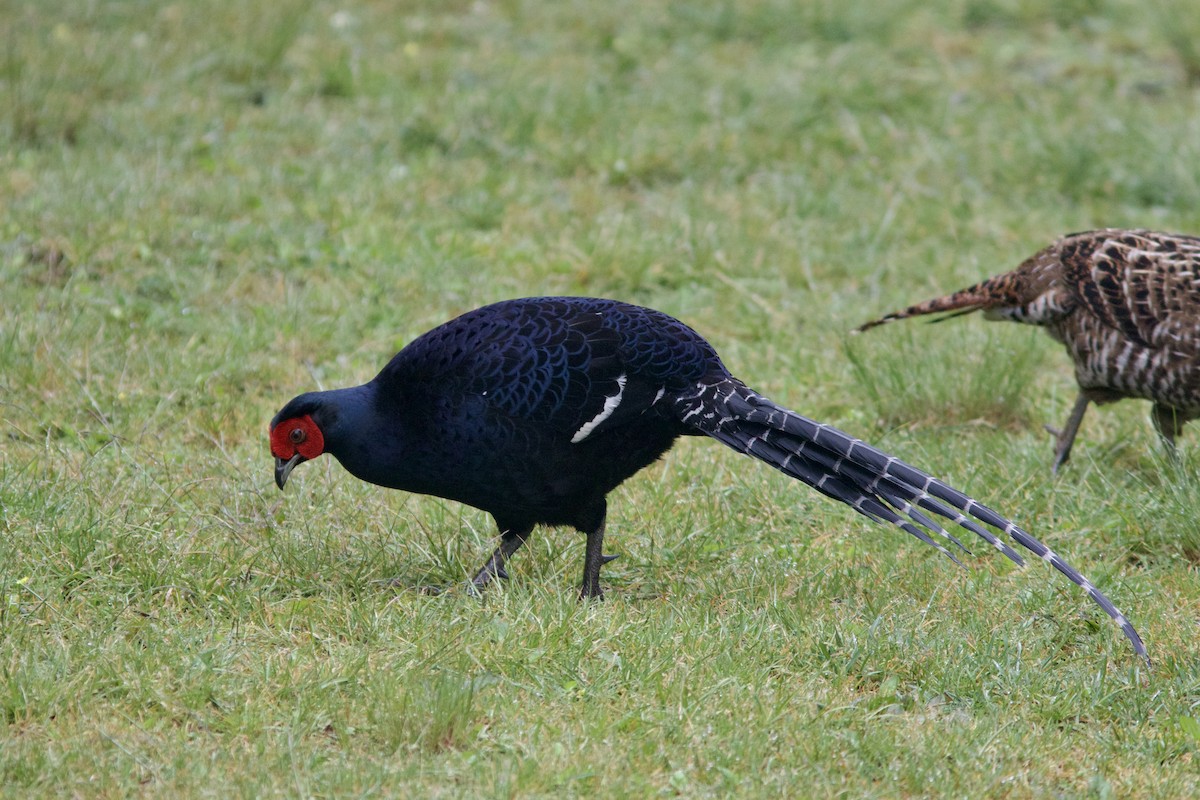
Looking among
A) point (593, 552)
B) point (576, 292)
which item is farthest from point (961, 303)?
point (593, 552)

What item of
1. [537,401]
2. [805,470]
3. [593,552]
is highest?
[537,401]

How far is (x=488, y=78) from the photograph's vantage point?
9.44 m

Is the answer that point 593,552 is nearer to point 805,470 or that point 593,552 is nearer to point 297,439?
point 805,470

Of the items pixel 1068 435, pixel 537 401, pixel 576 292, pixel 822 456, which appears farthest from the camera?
pixel 576 292

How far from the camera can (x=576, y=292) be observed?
23.9 feet

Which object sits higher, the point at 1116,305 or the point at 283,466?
the point at 1116,305

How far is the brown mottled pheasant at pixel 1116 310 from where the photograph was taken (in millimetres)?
5512

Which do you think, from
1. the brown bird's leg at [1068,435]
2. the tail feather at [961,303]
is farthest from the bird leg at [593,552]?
the brown bird's leg at [1068,435]

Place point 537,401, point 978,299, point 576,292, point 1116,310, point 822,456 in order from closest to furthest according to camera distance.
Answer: point 537,401, point 822,456, point 1116,310, point 978,299, point 576,292

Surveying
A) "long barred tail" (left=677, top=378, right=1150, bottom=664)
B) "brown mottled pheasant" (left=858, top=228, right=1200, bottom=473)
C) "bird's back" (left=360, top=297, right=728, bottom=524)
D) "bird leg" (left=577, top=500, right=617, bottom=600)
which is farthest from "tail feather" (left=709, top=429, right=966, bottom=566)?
"brown mottled pheasant" (left=858, top=228, right=1200, bottom=473)

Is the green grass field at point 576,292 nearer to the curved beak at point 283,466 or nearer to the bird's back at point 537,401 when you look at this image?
the curved beak at point 283,466

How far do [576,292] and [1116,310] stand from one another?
108 inches

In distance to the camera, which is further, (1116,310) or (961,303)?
(961,303)

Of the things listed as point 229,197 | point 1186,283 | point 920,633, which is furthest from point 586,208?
point 920,633
